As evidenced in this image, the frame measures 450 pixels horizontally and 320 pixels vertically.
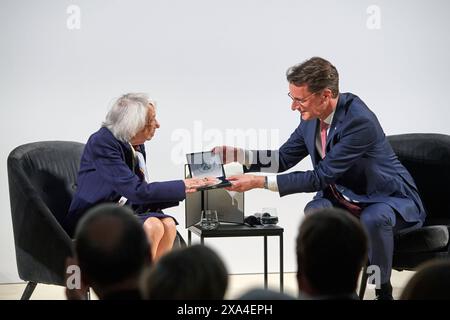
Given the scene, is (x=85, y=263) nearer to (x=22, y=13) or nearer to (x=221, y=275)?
(x=221, y=275)

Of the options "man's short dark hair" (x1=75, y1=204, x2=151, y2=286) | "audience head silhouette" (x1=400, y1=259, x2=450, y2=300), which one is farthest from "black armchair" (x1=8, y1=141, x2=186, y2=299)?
"audience head silhouette" (x1=400, y1=259, x2=450, y2=300)

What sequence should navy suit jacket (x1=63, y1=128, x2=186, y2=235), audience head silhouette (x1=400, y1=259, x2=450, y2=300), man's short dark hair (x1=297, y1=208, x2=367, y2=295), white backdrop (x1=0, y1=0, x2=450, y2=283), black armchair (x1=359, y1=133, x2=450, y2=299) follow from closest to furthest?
audience head silhouette (x1=400, y1=259, x2=450, y2=300) < man's short dark hair (x1=297, y1=208, x2=367, y2=295) < navy suit jacket (x1=63, y1=128, x2=186, y2=235) < black armchair (x1=359, y1=133, x2=450, y2=299) < white backdrop (x1=0, y1=0, x2=450, y2=283)

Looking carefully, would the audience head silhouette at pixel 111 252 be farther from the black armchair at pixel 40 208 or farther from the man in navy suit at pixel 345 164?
the man in navy suit at pixel 345 164

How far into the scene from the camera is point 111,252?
161cm

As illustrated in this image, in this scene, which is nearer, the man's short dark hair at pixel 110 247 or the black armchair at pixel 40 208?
the man's short dark hair at pixel 110 247

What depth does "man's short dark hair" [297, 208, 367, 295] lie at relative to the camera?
158 cm

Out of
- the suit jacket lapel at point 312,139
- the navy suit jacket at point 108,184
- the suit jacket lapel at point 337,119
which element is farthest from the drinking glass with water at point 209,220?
the suit jacket lapel at point 337,119

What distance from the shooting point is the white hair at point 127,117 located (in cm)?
343

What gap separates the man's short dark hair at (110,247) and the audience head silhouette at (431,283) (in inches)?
25.0

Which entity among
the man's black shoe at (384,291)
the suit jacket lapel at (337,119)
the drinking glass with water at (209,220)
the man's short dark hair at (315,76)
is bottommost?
the man's black shoe at (384,291)

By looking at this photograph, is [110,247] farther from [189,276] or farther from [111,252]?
[189,276]

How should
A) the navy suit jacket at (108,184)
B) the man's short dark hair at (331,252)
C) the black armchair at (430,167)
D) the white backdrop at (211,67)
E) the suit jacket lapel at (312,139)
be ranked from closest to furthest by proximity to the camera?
1. the man's short dark hair at (331,252)
2. the navy suit jacket at (108,184)
3. the suit jacket lapel at (312,139)
4. the black armchair at (430,167)
5. the white backdrop at (211,67)

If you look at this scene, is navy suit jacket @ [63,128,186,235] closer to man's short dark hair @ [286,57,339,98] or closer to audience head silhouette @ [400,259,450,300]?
man's short dark hair @ [286,57,339,98]

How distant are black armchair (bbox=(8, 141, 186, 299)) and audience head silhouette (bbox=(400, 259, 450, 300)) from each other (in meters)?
2.01
